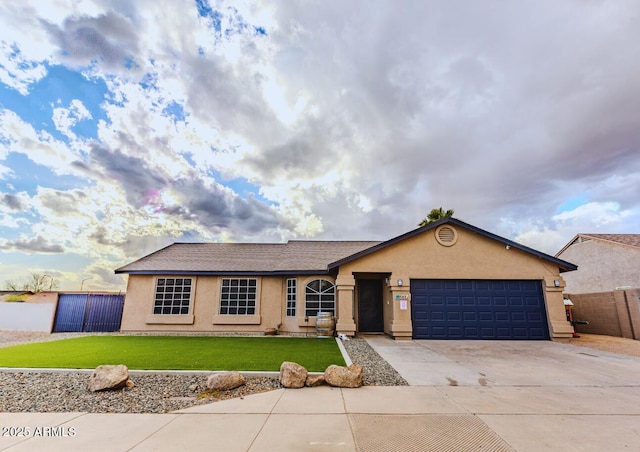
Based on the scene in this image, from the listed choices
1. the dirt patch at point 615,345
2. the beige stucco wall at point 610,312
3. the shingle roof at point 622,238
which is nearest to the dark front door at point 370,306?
the dirt patch at point 615,345

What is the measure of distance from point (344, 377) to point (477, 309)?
911 cm

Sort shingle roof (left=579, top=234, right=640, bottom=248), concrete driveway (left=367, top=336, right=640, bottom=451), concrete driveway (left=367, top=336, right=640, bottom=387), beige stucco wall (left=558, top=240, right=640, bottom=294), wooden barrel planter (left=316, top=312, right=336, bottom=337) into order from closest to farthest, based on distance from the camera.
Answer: concrete driveway (left=367, top=336, right=640, bottom=451), concrete driveway (left=367, top=336, right=640, bottom=387), wooden barrel planter (left=316, top=312, right=336, bottom=337), beige stucco wall (left=558, top=240, right=640, bottom=294), shingle roof (left=579, top=234, right=640, bottom=248)

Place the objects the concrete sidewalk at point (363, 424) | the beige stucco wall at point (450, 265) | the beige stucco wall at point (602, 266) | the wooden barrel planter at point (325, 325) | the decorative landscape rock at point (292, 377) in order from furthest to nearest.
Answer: the beige stucco wall at point (602, 266)
the wooden barrel planter at point (325, 325)
the beige stucco wall at point (450, 265)
the decorative landscape rock at point (292, 377)
the concrete sidewalk at point (363, 424)

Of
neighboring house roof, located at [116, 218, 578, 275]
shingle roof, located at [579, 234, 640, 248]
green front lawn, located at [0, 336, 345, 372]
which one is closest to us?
green front lawn, located at [0, 336, 345, 372]

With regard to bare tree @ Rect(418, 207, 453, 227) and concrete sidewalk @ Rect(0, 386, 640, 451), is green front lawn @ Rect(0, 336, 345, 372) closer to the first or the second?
concrete sidewalk @ Rect(0, 386, 640, 451)

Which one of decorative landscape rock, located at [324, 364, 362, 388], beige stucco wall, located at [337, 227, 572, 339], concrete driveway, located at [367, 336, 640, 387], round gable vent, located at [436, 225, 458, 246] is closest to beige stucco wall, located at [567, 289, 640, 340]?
beige stucco wall, located at [337, 227, 572, 339]

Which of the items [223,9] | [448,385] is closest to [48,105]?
[223,9]

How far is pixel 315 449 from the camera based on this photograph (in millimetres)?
3340

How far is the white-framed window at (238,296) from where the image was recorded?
48.8 feet

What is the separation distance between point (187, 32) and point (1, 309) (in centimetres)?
1850

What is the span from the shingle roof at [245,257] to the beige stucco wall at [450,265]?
9.67ft

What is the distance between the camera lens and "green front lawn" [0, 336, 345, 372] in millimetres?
7336

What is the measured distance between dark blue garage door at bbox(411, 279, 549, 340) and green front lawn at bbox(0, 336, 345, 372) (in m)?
4.30

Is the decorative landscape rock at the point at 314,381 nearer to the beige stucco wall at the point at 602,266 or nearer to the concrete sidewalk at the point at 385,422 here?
the concrete sidewalk at the point at 385,422
